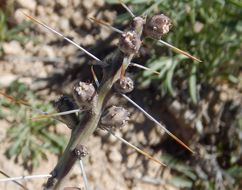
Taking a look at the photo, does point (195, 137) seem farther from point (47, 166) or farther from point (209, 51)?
point (47, 166)

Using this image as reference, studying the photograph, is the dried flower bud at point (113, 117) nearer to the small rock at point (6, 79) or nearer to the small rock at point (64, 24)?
the small rock at point (6, 79)

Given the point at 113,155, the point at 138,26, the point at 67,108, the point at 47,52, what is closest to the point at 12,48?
the point at 47,52

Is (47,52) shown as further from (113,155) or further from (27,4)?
(113,155)

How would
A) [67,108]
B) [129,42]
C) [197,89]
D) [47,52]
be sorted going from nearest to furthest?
[129,42], [67,108], [197,89], [47,52]

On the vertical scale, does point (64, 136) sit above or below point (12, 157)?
above

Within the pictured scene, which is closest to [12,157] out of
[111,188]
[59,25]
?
[111,188]
